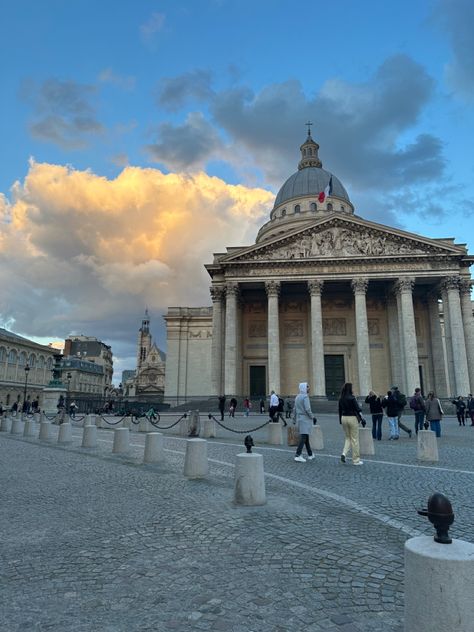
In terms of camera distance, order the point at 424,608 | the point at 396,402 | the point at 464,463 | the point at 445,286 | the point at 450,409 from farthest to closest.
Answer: the point at 445,286
the point at 450,409
the point at 396,402
the point at 464,463
the point at 424,608

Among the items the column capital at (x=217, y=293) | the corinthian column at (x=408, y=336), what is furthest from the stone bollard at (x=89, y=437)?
the corinthian column at (x=408, y=336)

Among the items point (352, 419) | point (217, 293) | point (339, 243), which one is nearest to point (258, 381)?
point (217, 293)

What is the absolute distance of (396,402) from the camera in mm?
16250

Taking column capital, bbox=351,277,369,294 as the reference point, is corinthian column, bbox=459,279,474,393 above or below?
below

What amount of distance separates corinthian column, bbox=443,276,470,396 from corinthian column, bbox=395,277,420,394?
308cm

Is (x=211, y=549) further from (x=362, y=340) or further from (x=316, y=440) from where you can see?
(x=362, y=340)

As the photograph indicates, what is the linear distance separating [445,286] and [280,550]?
3924cm

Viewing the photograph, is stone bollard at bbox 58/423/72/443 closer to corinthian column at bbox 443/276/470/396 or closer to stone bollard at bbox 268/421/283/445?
stone bollard at bbox 268/421/283/445

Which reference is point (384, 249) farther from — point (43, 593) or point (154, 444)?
point (43, 593)

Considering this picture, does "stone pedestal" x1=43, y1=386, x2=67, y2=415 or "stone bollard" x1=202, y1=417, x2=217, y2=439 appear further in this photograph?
"stone pedestal" x1=43, y1=386, x2=67, y2=415

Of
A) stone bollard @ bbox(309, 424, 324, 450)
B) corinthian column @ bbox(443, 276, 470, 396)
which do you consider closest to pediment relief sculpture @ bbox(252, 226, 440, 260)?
corinthian column @ bbox(443, 276, 470, 396)

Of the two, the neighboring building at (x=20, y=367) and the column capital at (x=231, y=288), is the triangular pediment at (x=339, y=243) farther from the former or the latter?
the neighboring building at (x=20, y=367)

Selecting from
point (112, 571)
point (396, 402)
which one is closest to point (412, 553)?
point (112, 571)

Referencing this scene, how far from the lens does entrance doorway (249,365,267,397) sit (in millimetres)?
43969
